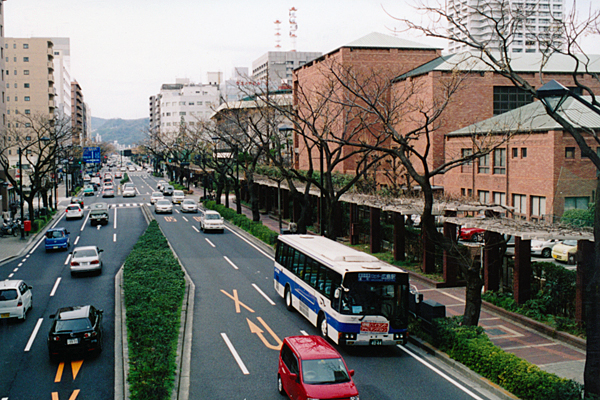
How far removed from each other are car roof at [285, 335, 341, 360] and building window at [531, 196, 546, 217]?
26724mm

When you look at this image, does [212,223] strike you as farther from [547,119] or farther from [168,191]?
[168,191]

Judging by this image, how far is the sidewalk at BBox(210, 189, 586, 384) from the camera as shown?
560 inches

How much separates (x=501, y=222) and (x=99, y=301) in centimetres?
1619

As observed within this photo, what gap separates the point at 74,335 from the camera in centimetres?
1504

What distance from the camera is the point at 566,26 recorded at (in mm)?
10914

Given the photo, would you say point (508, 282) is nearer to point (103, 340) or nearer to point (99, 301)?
point (103, 340)

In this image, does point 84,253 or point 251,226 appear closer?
point 84,253

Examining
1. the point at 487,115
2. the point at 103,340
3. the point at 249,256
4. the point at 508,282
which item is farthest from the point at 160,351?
the point at 487,115

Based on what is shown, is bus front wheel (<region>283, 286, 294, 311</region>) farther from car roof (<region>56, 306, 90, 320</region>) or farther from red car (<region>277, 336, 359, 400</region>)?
red car (<region>277, 336, 359, 400</region>)

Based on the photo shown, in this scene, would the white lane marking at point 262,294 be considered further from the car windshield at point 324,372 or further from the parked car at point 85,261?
the car windshield at point 324,372

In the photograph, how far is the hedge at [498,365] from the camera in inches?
434

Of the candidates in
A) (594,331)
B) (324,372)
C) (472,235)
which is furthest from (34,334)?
(472,235)

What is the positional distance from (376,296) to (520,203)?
2545cm

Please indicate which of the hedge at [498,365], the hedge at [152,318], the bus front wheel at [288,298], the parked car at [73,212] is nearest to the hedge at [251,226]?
the hedge at [152,318]
